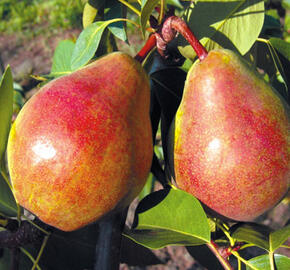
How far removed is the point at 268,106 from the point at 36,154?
37 cm

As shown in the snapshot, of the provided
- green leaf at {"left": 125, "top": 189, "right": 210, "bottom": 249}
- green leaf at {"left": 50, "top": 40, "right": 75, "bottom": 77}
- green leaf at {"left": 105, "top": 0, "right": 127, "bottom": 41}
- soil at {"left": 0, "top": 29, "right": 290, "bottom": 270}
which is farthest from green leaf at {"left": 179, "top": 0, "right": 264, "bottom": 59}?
soil at {"left": 0, "top": 29, "right": 290, "bottom": 270}

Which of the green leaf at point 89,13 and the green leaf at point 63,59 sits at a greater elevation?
the green leaf at point 89,13

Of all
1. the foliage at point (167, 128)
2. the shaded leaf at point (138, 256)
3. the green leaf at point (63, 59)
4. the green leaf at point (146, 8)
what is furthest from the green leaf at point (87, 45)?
the shaded leaf at point (138, 256)

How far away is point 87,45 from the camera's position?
730mm

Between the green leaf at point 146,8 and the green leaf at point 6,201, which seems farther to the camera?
the green leaf at point 6,201

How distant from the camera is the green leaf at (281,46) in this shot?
0.76 m

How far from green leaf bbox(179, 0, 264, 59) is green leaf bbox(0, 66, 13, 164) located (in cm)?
32

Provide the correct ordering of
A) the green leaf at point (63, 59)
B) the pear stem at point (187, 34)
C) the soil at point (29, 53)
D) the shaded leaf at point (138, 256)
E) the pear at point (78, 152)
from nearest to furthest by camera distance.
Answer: the pear at point (78, 152) < the pear stem at point (187, 34) < the shaded leaf at point (138, 256) < the green leaf at point (63, 59) < the soil at point (29, 53)

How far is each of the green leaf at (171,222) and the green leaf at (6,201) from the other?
0.22 meters

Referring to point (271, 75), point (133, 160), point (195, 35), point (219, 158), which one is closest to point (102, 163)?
point (133, 160)

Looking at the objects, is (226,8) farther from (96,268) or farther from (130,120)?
(96,268)

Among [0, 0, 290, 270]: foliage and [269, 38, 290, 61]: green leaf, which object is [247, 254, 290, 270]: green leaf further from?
[269, 38, 290, 61]: green leaf

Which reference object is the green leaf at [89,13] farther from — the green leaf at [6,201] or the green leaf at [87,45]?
the green leaf at [6,201]

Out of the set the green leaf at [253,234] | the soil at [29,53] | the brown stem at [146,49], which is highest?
the brown stem at [146,49]
